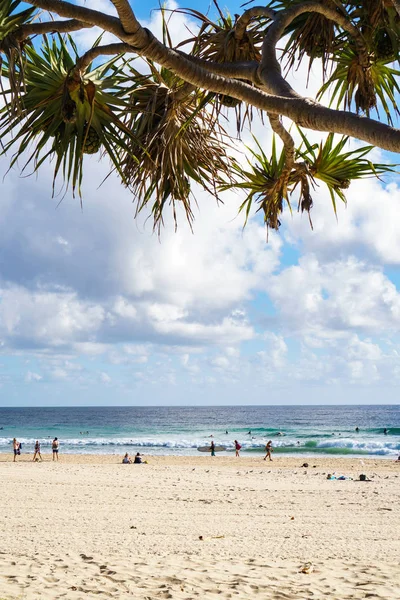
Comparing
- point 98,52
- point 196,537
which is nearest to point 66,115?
point 98,52

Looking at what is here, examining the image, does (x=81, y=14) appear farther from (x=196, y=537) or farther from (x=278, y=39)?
(x=196, y=537)

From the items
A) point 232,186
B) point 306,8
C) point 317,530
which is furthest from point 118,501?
point 306,8

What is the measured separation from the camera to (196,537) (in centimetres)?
980

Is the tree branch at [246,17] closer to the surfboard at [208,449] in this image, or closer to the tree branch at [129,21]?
the tree branch at [129,21]

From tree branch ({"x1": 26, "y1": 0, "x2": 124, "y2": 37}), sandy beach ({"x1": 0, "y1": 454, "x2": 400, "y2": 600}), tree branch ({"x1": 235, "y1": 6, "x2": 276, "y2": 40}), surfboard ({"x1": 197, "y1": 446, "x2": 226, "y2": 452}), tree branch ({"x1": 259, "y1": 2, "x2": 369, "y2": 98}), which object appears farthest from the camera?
surfboard ({"x1": 197, "y1": 446, "x2": 226, "y2": 452})

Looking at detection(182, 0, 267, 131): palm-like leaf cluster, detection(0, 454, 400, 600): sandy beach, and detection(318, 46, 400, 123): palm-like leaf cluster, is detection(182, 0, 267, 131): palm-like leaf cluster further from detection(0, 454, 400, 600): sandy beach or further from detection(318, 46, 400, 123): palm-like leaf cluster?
detection(0, 454, 400, 600): sandy beach

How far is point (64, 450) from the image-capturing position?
39.0 meters

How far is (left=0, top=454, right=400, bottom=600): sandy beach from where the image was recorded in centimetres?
614

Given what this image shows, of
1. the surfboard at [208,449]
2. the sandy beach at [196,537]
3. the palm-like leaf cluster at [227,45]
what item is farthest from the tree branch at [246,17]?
the surfboard at [208,449]

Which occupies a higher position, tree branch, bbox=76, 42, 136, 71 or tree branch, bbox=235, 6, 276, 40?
tree branch, bbox=235, 6, 276, 40

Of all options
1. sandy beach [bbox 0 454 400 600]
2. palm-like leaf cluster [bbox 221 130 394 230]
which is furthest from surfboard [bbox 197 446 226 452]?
palm-like leaf cluster [bbox 221 130 394 230]

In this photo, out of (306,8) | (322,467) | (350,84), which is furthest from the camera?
(322,467)

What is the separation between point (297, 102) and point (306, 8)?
712mm

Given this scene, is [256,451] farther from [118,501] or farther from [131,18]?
[131,18]
